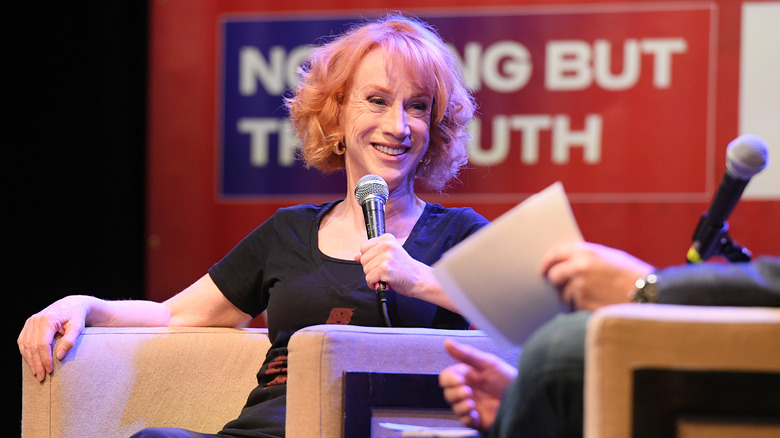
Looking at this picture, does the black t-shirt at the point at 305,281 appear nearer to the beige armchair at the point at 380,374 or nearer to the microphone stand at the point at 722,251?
the beige armchair at the point at 380,374

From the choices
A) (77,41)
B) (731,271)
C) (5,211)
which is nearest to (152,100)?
(77,41)

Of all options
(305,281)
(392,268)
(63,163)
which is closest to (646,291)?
(392,268)

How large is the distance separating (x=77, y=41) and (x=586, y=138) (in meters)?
2.12

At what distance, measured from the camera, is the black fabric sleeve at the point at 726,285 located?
3.28 feet

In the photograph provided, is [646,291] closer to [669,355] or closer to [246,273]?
[669,355]

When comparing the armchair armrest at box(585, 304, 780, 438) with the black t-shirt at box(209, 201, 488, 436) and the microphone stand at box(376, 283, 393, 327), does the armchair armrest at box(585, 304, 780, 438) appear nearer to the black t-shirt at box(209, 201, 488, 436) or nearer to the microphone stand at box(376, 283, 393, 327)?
the microphone stand at box(376, 283, 393, 327)

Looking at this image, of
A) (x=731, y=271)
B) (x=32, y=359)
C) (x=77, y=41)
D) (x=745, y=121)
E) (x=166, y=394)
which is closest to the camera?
(x=731, y=271)

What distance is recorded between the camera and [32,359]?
179 centimetres

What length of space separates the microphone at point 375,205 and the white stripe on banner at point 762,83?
1914mm

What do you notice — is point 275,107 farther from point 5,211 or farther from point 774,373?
point 774,373

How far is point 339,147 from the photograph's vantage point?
2.24 meters

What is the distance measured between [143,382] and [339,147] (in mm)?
752

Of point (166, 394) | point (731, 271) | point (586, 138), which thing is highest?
point (586, 138)

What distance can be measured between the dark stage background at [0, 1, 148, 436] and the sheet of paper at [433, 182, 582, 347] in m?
2.82
